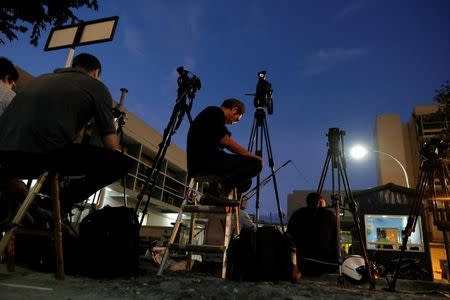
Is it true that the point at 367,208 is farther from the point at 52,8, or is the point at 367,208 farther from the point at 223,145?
the point at 52,8

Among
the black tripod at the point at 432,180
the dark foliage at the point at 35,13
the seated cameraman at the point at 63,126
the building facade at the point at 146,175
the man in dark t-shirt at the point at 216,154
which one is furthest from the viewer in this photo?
the building facade at the point at 146,175

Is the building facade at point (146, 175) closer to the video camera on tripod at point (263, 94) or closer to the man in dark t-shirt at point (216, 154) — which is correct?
Result: the video camera on tripod at point (263, 94)

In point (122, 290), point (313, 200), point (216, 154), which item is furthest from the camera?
point (313, 200)

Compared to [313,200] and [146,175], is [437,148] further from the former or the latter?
[146,175]

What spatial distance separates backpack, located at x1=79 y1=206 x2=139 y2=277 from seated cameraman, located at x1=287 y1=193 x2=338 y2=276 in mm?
2343

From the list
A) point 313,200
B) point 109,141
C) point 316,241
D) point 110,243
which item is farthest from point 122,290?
point 313,200

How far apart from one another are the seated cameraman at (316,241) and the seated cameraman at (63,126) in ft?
8.91

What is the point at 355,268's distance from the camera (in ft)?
14.8

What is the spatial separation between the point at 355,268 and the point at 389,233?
7.34 m

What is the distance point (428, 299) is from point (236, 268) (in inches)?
65.1

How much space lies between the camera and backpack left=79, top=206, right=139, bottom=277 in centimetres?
275

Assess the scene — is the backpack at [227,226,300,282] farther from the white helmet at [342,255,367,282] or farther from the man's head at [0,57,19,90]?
the man's head at [0,57,19,90]

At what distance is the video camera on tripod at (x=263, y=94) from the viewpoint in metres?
4.30

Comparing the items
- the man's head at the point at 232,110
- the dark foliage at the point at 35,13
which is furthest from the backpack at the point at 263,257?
the dark foliage at the point at 35,13
